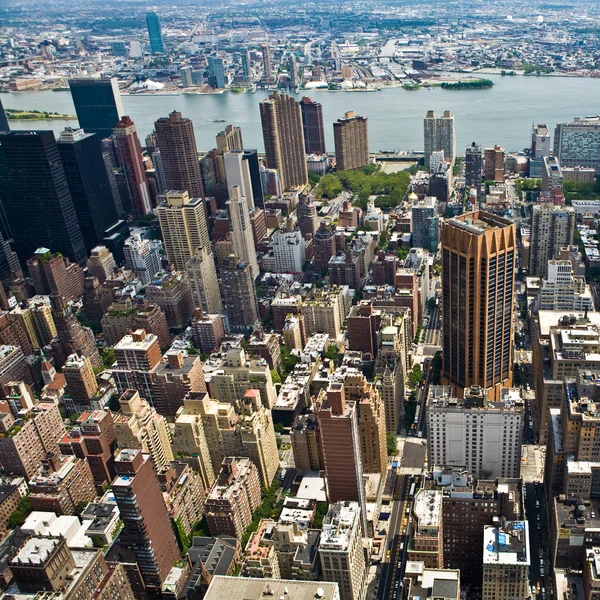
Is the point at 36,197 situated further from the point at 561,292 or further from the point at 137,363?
the point at 561,292

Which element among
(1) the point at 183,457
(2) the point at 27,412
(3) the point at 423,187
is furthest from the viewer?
(3) the point at 423,187

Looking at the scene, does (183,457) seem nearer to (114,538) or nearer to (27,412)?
(114,538)

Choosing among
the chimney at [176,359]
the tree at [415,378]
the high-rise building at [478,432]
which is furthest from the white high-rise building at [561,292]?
the chimney at [176,359]

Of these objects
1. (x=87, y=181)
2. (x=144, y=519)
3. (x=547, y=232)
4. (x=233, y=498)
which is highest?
(x=87, y=181)

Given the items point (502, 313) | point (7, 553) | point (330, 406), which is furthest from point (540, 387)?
point (7, 553)

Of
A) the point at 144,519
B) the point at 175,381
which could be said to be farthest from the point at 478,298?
the point at 144,519

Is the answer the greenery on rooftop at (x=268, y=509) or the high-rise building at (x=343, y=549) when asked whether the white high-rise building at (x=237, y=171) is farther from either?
the high-rise building at (x=343, y=549)
